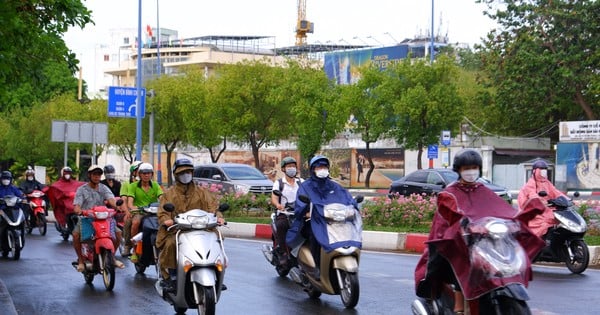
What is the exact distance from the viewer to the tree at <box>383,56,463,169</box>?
5206cm

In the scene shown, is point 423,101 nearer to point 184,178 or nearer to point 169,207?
point 184,178

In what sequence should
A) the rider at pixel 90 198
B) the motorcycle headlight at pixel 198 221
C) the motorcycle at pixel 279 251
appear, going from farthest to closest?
the motorcycle at pixel 279 251, the rider at pixel 90 198, the motorcycle headlight at pixel 198 221

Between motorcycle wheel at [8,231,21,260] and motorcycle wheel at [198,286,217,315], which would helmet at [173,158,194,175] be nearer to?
motorcycle wheel at [198,286,217,315]

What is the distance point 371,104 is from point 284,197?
41.1 m

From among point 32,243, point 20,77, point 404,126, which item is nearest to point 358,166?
point 404,126

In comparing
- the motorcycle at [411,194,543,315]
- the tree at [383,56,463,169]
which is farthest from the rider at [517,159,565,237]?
the tree at [383,56,463,169]

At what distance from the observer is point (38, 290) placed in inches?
503

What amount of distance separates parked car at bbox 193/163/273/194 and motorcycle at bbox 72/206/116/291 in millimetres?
17226

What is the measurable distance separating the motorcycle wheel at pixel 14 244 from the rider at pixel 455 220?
11536 millimetres

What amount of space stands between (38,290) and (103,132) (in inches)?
778

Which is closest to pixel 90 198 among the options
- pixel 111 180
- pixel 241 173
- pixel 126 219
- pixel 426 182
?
pixel 126 219

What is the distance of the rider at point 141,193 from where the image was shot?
13.5 m

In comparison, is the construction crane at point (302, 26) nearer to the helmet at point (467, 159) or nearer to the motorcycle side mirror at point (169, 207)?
the motorcycle side mirror at point (169, 207)

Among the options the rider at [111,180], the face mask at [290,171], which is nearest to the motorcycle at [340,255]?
the face mask at [290,171]
